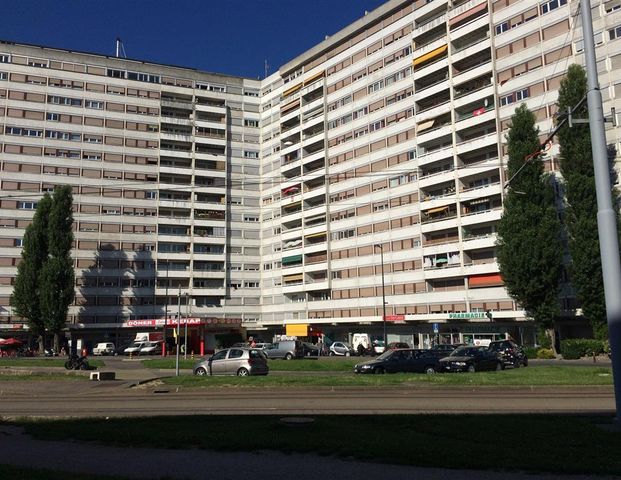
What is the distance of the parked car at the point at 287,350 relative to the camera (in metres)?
48.6

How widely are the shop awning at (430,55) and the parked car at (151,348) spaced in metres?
43.1

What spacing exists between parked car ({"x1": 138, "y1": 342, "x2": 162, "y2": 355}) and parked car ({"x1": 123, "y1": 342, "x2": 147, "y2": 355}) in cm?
36

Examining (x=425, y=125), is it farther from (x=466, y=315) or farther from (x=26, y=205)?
(x=26, y=205)

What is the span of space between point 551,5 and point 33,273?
59.9 m

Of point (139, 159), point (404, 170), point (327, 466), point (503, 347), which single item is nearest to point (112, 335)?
point (139, 159)

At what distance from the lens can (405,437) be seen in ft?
32.7

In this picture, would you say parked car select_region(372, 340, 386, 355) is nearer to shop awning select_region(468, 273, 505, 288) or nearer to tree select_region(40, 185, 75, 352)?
shop awning select_region(468, 273, 505, 288)

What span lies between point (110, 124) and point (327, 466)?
3078 inches

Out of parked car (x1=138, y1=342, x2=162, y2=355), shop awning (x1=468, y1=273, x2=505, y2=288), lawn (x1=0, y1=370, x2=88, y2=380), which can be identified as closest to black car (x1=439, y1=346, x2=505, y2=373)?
lawn (x1=0, y1=370, x2=88, y2=380)

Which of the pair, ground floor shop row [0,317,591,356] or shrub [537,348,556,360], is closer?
shrub [537,348,556,360]

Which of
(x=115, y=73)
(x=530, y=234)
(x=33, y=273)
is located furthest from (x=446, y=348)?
(x=115, y=73)

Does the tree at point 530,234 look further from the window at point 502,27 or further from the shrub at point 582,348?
the window at point 502,27

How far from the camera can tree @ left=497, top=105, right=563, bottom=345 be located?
45.6 metres

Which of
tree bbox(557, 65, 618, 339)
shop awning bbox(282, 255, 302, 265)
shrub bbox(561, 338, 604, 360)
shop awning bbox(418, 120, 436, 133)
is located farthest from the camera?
shop awning bbox(282, 255, 302, 265)
